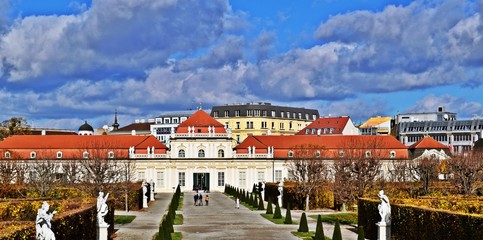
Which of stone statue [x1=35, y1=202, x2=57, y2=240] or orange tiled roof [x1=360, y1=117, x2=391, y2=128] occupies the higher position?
orange tiled roof [x1=360, y1=117, x2=391, y2=128]

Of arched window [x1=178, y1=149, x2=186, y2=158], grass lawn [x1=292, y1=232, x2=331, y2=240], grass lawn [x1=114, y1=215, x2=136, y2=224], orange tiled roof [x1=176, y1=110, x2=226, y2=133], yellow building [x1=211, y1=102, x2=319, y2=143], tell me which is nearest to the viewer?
grass lawn [x1=292, y1=232, x2=331, y2=240]

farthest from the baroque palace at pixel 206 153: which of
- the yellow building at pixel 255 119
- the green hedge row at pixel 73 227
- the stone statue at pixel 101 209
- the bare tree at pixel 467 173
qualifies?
the green hedge row at pixel 73 227

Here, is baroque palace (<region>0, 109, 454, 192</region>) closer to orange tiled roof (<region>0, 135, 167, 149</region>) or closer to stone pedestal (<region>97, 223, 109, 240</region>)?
orange tiled roof (<region>0, 135, 167, 149</region>)

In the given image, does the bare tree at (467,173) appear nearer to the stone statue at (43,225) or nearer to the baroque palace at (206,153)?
the baroque palace at (206,153)

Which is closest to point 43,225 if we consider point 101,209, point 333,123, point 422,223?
point 101,209

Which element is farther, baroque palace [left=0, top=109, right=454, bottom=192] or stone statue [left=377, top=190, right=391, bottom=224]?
baroque palace [left=0, top=109, right=454, bottom=192]

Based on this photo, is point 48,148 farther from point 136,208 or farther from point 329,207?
point 329,207

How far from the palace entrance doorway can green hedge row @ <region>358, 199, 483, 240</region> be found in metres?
66.4

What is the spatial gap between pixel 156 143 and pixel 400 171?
3998 cm

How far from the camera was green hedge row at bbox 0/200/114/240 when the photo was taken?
22859mm

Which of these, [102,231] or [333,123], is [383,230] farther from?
[333,123]

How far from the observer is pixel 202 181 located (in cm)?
10738

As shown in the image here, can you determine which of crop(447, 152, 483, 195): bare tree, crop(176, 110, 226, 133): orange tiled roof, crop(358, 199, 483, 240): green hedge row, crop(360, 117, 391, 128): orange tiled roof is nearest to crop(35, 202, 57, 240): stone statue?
crop(358, 199, 483, 240): green hedge row

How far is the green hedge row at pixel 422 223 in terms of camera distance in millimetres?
28013
